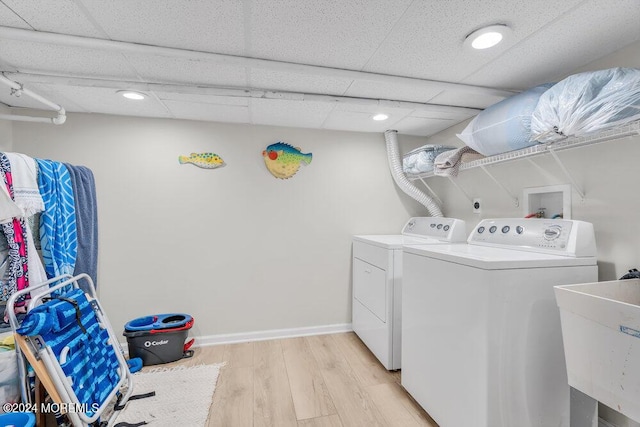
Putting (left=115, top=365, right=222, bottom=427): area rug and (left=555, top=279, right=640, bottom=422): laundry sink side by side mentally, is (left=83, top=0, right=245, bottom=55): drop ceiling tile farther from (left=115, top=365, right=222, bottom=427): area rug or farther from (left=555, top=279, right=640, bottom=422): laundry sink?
(left=115, top=365, right=222, bottom=427): area rug

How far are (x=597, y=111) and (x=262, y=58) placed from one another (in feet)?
5.37

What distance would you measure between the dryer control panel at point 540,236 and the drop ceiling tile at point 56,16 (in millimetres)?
2508

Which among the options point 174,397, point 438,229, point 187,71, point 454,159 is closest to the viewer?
point 187,71

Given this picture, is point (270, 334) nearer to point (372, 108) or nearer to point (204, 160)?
point (204, 160)

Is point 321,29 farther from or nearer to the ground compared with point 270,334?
farther from the ground

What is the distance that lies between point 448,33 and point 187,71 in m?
1.51

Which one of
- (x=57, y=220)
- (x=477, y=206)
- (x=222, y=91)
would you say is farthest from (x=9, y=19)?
(x=477, y=206)

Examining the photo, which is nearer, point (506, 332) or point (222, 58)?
point (506, 332)

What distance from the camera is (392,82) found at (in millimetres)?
1845

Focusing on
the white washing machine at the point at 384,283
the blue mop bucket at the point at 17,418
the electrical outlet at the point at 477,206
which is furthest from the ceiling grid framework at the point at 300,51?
the blue mop bucket at the point at 17,418

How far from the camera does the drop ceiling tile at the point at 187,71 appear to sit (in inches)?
64.6

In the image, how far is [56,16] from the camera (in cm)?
127

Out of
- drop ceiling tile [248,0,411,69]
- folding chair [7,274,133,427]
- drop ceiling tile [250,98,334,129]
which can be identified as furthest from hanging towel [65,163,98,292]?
drop ceiling tile [248,0,411,69]

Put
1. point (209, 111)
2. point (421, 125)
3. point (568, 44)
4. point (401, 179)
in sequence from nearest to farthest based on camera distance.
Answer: point (568, 44)
point (209, 111)
point (421, 125)
point (401, 179)
